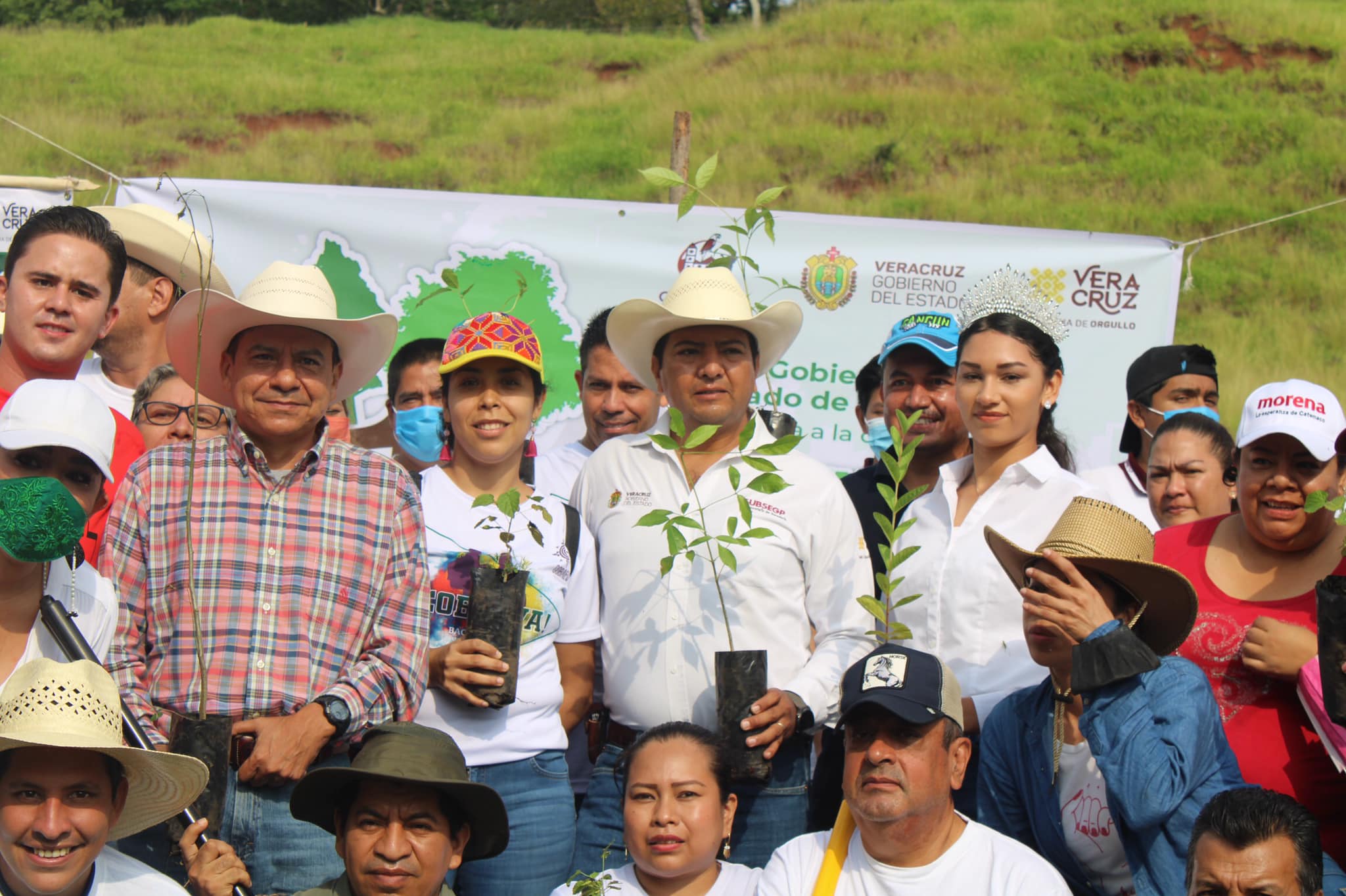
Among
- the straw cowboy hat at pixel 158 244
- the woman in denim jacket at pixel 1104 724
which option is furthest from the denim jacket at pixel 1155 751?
the straw cowboy hat at pixel 158 244

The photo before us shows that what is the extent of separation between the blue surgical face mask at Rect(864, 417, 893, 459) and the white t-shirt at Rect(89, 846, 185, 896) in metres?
3.18

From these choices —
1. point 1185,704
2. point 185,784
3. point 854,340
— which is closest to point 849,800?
point 1185,704

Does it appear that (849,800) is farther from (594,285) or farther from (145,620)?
(594,285)

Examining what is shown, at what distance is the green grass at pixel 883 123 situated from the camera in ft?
51.2

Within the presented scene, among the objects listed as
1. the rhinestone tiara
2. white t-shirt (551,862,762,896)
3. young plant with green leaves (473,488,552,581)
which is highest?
A: the rhinestone tiara

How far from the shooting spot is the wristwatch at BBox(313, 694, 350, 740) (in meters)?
3.04

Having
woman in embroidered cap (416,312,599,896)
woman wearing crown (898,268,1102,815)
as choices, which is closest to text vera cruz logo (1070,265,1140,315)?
woman wearing crown (898,268,1102,815)

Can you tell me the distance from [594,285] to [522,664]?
3.26 meters

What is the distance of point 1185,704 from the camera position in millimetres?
2957

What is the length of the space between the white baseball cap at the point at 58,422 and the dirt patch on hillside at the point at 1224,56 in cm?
2091

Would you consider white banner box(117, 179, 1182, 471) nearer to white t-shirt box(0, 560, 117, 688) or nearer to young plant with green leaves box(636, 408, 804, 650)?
young plant with green leaves box(636, 408, 804, 650)

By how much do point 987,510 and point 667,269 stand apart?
3.06m

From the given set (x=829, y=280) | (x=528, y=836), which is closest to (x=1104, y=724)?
(x=528, y=836)

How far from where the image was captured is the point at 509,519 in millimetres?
3643
